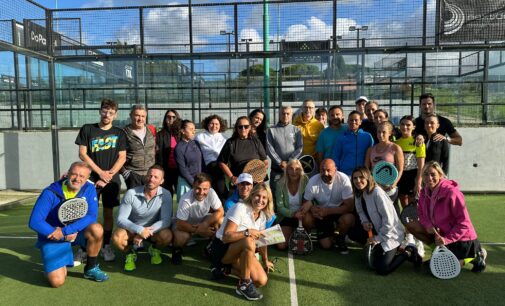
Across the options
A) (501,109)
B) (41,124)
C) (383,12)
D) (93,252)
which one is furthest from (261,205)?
(41,124)

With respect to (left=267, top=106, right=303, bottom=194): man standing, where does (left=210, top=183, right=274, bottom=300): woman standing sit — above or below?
below

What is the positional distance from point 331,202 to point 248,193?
4.08 feet

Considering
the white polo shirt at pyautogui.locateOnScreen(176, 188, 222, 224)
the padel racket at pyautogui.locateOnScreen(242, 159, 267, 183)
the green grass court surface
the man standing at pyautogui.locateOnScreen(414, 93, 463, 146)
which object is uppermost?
the man standing at pyautogui.locateOnScreen(414, 93, 463, 146)

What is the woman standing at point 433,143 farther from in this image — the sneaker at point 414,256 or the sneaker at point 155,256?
the sneaker at point 155,256

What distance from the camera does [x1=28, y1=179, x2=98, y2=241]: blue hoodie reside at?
3879mm

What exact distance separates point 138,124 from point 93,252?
5.43 feet

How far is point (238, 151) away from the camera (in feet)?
17.1

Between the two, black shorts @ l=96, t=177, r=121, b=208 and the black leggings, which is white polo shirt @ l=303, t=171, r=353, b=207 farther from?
black shorts @ l=96, t=177, r=121, b=208

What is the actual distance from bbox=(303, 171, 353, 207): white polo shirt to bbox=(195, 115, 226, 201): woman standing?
1.23 meters

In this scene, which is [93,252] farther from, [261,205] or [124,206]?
[261,205]

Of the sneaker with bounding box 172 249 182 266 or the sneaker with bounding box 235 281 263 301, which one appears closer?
the sneaker with bounding box 235 281 263 301

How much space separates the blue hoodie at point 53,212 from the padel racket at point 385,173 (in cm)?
334

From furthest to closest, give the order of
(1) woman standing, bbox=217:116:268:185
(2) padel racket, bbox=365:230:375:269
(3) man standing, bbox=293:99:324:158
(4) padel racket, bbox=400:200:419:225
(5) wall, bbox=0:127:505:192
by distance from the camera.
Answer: (5) wall, bbox=0:127:505:192 < (3) man standing, bbox=293:99:324:158 < (1) woman standing, bbox=217:116:268:185 < (4) padel racket, bbox=400:200:419:225 < (2) padel racket, bbox=365:230:375:269

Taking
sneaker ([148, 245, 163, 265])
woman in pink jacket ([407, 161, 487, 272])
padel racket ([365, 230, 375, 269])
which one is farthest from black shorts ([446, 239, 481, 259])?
sneaker ([148, 245, 163, 265])
